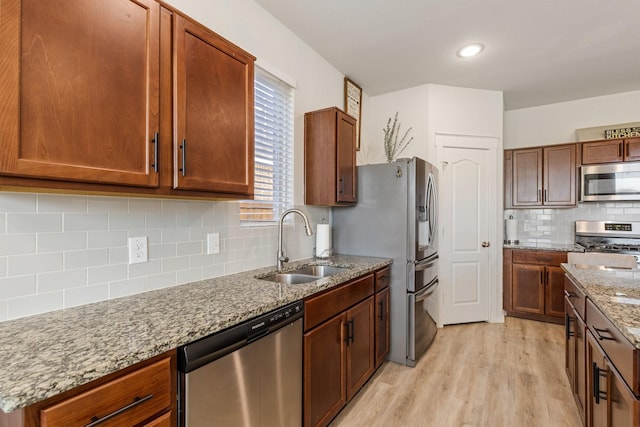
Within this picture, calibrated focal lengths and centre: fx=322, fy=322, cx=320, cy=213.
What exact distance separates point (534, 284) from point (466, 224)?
109 cm

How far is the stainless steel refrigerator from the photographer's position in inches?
105

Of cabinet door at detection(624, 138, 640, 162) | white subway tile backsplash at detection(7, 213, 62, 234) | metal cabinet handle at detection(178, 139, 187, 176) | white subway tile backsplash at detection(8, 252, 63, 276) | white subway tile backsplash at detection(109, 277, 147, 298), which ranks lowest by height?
white subway tile backsplash at detection(109, 277, 147, 298)

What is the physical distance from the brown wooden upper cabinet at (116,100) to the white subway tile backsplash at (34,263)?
38 cm

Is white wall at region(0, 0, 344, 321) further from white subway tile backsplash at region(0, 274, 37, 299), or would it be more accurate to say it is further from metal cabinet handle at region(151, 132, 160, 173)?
metal cabinet handle at region(151, 132, 160, 173)

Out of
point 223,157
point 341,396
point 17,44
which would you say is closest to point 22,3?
point 17,44

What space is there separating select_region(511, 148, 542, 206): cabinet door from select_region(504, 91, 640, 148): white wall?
47 cm

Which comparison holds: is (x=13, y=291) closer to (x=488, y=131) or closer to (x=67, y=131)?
(x=67, y=131)

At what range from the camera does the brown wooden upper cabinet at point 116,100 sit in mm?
939

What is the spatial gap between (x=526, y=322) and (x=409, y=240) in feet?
7.64

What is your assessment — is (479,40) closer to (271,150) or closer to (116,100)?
(271,150)

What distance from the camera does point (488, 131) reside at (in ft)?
12.5

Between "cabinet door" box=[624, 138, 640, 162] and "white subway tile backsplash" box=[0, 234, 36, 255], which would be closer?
"white subway tile backsplash" box=[0, 234, 36, 255]

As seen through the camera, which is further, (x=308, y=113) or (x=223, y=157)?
(x=308, y=113)

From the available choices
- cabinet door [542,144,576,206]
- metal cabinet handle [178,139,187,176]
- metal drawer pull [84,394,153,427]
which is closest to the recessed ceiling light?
cabinet door [542,144,576,206]
